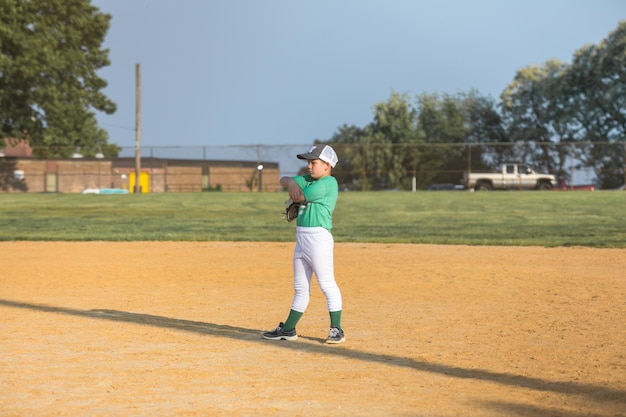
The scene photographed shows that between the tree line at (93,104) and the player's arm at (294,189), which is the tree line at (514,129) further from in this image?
the player's arm at (294,189)

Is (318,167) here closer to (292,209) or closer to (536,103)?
(292,209)

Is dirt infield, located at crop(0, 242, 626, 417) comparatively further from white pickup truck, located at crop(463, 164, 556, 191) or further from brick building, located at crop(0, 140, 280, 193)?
brick building, located at crop(0, 140, 280, 193)

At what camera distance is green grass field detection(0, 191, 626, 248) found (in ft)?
69.1

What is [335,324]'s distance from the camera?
786cm

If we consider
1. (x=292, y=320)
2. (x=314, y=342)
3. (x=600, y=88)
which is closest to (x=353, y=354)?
(x=314, y=342)

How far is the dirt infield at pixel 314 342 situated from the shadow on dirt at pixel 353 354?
2cm

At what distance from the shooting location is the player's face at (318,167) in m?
7.57

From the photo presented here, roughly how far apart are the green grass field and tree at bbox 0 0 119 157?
42.8ft

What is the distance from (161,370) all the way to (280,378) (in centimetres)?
89

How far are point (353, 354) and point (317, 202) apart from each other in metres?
1.24

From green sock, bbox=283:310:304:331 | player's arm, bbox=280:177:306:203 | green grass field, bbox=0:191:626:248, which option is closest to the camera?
player's arm, bbox=280:177:306:203

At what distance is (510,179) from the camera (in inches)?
2101

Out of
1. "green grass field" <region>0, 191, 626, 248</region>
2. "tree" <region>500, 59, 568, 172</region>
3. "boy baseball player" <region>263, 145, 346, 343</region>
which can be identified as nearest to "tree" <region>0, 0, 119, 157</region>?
"green grass field" <region>0, 191, 626, 248</region>

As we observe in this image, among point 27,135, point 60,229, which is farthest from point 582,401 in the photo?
point 27,135
